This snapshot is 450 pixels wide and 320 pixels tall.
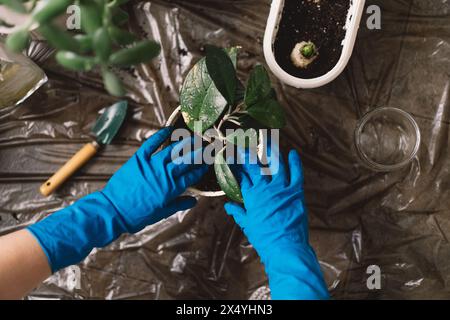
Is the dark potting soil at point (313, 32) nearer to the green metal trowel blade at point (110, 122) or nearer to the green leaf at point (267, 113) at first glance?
the green leaf at point (267, 113)

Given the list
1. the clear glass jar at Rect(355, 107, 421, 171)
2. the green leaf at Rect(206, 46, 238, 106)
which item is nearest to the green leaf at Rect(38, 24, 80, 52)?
the green leaf at Rect(206, 46, 238, 106)

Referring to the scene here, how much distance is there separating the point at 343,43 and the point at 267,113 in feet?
1.03

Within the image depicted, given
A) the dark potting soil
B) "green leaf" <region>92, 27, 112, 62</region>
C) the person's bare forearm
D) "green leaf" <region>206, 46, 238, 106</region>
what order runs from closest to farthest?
"green leaf" <region>92, 27, 112, 62</region>
"green leaf" <region>206, 46, 238, 106</region>
the person's bare forearm
the dark potting soil

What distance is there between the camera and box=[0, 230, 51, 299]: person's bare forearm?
80cm

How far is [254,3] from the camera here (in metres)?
0.99

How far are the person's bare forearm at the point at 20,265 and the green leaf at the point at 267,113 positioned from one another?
1.72 feet

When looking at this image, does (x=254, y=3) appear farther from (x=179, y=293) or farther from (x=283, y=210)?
(x=179, y=293)

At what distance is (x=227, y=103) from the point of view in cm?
73

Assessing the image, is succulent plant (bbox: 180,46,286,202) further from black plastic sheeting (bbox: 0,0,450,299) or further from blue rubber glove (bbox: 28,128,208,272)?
black plastic sheeting (bbox: 0,0,450,299)

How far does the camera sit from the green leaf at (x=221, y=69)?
68cm

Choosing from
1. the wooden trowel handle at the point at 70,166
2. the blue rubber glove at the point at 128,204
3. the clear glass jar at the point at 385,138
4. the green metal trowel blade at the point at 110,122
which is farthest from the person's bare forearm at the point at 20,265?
the clear glass jar at the point at 385,138

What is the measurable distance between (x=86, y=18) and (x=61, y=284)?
0.77 metres

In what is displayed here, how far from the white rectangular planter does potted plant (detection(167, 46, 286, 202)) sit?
15cm
